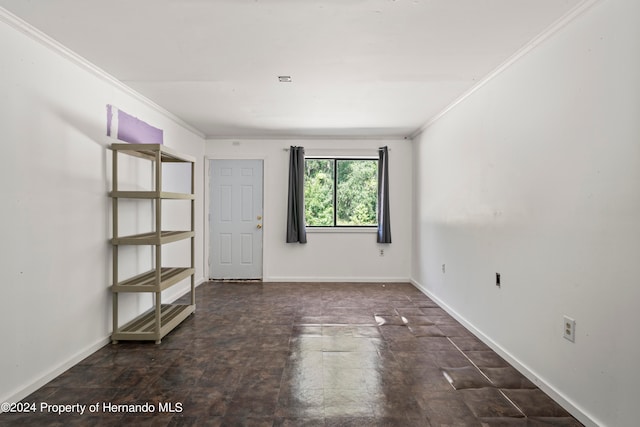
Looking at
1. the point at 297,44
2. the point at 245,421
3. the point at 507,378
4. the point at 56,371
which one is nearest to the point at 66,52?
the point at 297,44

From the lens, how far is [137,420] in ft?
5.98

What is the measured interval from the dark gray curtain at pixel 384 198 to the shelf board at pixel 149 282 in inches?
116

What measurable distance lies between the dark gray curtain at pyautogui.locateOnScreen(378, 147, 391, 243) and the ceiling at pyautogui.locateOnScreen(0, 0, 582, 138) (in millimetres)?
1559

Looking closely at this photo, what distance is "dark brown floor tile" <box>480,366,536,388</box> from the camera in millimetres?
2178

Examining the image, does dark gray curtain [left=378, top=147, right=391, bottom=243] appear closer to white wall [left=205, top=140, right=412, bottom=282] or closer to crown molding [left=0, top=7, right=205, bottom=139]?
white wall [left=205, top=140, right=412, bottom=282]

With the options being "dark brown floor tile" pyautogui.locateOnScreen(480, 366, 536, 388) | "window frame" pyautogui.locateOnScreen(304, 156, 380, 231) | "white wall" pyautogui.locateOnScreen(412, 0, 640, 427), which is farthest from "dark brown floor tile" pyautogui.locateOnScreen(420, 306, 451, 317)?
"window frame" pyautogui.locateOnScreen(304, 156, 380, 231)

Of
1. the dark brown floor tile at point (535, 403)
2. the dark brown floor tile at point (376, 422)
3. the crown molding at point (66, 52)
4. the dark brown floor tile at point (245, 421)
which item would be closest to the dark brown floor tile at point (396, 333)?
the dark brown floor tile at point (535, 403)

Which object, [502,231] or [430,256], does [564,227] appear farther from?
[430,256]

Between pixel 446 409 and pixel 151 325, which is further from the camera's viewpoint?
pixel 151 325

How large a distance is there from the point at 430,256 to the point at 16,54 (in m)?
4.41

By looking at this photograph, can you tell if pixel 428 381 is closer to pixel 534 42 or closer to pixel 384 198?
pixel 534 42

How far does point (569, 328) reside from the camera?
192cm

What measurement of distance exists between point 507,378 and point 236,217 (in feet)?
13.6

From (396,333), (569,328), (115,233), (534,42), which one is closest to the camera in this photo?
(569,328)
